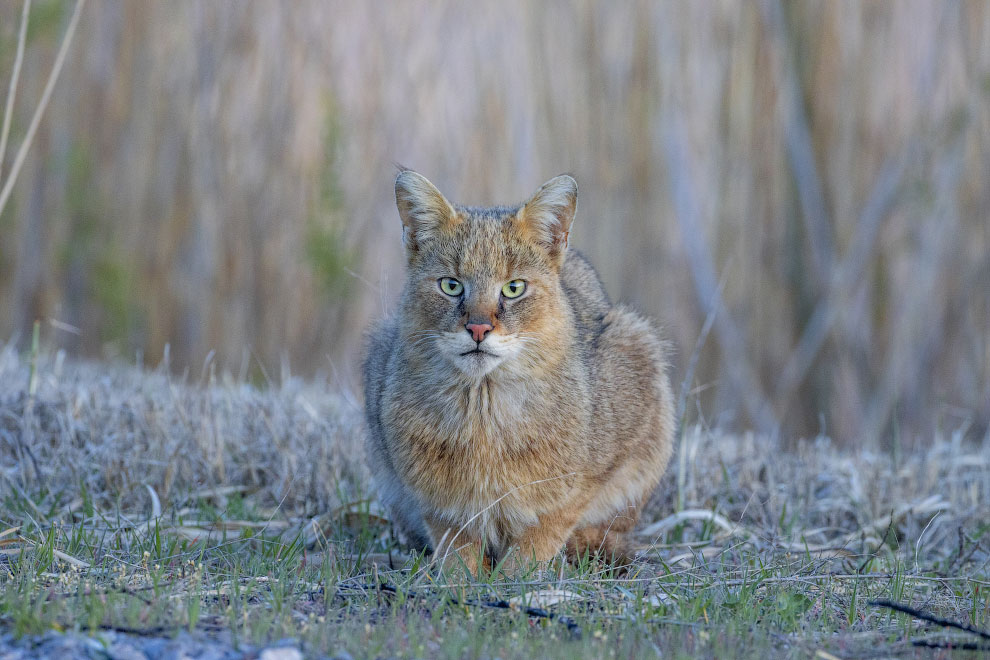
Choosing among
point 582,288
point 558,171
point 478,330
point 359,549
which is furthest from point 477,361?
point 558,171

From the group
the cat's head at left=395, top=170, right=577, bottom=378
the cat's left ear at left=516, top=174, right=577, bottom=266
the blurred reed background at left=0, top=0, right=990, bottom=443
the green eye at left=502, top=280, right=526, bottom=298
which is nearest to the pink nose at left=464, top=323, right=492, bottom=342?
the cat's head at left=395, top=170, right=577, bottom=378

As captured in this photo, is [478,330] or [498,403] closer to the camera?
[478,330]

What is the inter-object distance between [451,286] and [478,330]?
0.30 metres

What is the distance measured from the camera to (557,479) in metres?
3.41

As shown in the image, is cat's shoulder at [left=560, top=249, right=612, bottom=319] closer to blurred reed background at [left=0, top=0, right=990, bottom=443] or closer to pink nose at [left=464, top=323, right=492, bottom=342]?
pink nose at [left=464, top=323, right=492, bottom=342]

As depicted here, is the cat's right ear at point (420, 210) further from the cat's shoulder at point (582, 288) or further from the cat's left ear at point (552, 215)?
the cat's shoulder at point (582, 288)

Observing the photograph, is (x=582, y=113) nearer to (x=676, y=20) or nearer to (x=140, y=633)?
(x=676, y=20)

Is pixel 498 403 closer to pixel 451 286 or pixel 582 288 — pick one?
pixel 451 286

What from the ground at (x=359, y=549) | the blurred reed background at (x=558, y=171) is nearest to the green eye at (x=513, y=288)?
the ground at (x=359, y=549)

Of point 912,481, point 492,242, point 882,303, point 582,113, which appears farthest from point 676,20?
point 492,242

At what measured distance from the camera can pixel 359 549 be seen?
3697 millimetres

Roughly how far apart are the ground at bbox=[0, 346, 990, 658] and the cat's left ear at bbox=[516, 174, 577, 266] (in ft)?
3.60

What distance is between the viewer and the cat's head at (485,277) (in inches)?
130

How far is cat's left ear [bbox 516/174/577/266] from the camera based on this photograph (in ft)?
11.8
